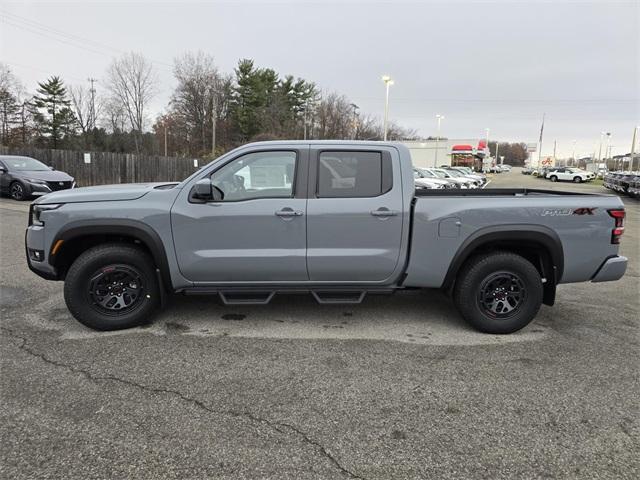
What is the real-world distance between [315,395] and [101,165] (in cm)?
2211

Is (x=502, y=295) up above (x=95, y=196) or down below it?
below

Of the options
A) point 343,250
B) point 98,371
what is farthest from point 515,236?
point 98,371

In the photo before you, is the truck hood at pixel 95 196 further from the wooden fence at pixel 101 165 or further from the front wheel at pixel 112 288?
the wooden fence at pixel 101 165

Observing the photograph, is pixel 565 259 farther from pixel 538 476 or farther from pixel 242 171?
pixel 242 171

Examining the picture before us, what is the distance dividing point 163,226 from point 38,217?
125cm

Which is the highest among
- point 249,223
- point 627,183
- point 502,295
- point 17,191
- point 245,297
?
point 627,183

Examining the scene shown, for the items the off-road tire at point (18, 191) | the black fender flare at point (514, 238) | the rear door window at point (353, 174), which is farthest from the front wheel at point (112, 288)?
the off-road tire at point (18, 191)

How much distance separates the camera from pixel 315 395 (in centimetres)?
326

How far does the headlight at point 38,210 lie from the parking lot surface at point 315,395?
1.05 metres

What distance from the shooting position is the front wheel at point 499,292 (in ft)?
14.3

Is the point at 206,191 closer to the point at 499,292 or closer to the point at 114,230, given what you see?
the point at 114,230

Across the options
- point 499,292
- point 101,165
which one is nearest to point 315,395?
point 499,292

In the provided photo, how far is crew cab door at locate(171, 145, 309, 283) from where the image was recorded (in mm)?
4215

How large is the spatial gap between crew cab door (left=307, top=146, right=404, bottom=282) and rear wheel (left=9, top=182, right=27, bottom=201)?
14.6 m
